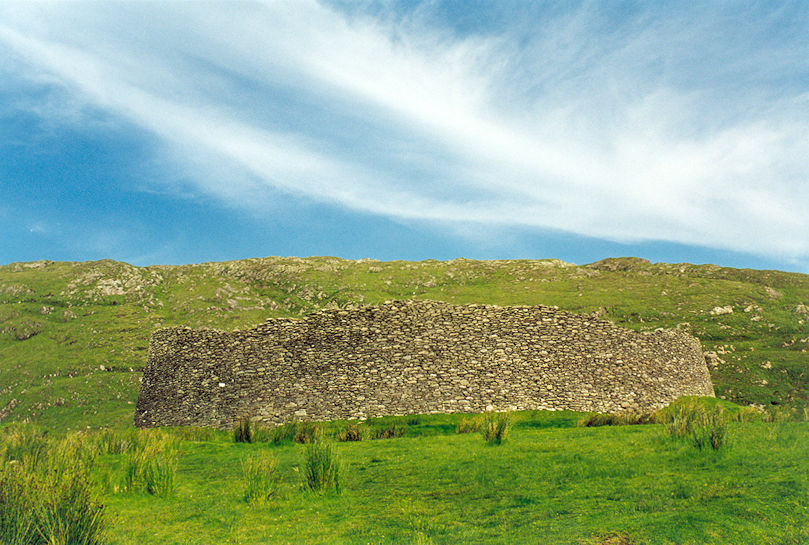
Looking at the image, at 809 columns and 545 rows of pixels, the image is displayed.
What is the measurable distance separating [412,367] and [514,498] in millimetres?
13859

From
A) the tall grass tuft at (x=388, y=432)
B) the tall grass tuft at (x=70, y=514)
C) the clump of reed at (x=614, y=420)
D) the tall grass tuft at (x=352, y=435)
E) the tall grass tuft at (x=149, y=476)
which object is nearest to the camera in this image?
the tall grass tuft at (x=70, y=514)

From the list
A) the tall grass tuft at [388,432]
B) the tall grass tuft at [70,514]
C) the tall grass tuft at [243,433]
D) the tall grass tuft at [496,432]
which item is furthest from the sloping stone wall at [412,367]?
the tall grass tuft at [70,514]

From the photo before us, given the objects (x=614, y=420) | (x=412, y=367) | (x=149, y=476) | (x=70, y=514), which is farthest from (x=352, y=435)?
(x=70, y=514)

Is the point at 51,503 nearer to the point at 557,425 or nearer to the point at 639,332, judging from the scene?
the point at 557,425

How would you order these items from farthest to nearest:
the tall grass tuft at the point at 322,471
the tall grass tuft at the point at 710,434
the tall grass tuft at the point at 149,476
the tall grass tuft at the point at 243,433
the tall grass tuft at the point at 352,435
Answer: the tall grass tuft at the point at 352,435
the tall grass tuft at the point at 243,433
the tall grass tuft at the point at 710,434
the tall grass tuft at the point at 149,476
the tall grass tuft at the point at 322,471

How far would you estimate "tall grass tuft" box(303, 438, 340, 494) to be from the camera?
8.66 metres

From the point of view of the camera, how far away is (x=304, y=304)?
271 feet

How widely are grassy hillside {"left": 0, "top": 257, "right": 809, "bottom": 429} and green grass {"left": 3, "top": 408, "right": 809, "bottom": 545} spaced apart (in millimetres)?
37094

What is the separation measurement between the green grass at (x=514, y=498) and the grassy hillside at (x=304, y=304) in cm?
3709

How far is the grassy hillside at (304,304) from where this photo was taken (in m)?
49.9

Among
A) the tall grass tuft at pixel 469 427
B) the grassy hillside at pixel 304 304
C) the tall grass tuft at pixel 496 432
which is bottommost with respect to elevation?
the tall grass tuft at pixel 469 427

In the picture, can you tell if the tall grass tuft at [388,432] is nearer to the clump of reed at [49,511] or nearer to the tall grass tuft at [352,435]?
the tall grass tuft at [352,435]

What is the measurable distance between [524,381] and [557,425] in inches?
142

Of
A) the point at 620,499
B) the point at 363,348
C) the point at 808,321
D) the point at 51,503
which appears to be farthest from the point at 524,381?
the point at 808,321
